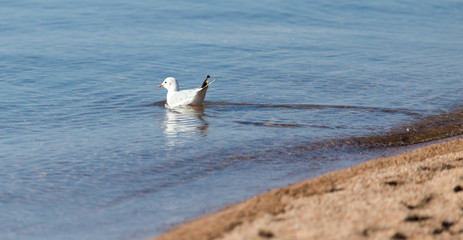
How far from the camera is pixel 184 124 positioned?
29.8 feet

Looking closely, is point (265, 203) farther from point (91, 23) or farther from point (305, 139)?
point (91, 23)

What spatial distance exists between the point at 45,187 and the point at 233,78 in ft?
23.1

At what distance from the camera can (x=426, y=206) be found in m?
4.65

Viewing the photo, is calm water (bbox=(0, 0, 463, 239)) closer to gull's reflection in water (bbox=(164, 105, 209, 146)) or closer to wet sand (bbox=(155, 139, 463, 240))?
gull's reflection in water (bbox=(164, 105, 209, 146))

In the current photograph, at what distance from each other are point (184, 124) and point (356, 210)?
490 cm

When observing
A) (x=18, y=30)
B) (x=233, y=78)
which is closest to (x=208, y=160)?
(x=233, y=78)

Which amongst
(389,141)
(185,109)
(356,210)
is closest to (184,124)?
(185,109)

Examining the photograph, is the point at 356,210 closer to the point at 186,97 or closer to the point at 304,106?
the point at 304,106

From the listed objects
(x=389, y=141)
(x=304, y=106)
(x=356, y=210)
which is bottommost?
(x=389, y=141)

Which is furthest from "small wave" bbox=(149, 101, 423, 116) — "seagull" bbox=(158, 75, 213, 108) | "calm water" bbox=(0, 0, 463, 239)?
"seagull" bbox=(158, 75, 213, 108)

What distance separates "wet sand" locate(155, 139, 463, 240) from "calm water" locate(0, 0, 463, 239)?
0.64 meters

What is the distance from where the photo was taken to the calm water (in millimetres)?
5832

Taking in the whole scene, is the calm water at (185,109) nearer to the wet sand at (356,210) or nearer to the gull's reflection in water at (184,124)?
the gull's reflection in water at (184,124)

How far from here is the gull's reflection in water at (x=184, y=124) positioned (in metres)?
8.10
